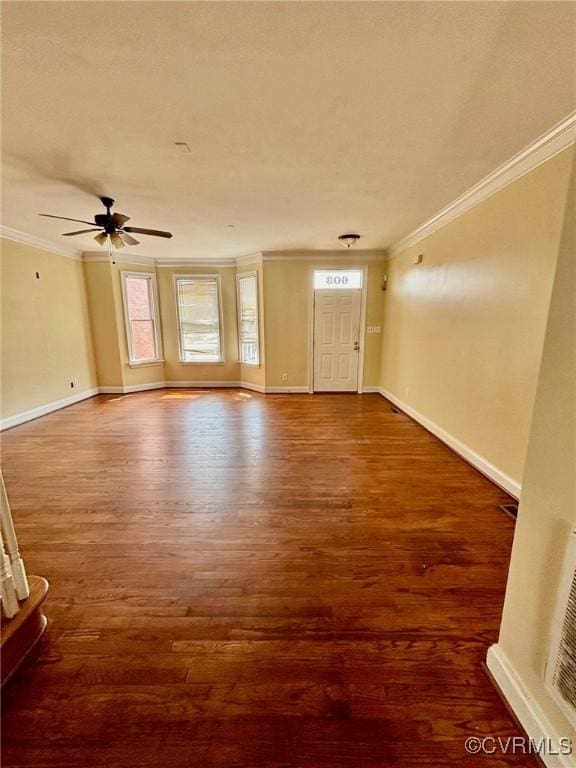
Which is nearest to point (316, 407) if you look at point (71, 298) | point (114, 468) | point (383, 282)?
point (383, 282)

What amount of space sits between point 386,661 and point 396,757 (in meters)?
0.29

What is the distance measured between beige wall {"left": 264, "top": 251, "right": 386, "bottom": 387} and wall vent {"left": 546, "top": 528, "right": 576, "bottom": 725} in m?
5.13

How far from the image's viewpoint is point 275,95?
1662mm

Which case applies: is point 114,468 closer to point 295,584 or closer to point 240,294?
point 295,584

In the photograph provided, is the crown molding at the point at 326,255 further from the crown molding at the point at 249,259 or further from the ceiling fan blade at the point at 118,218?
the ceiling fan blade at the point at 118,218

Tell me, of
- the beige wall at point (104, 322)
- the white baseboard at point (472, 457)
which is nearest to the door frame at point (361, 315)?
the white baseboard at point (472, 457)

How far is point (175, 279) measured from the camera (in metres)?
6.19

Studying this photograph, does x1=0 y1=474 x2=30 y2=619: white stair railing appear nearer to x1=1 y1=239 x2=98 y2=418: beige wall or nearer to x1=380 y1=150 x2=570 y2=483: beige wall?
x1=380 y1=150 x2=570 y2=483: beige wall

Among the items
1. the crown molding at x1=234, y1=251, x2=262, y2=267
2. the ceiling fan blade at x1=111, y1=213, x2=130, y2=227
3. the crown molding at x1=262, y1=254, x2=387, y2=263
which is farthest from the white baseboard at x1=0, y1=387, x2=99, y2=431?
the crown molding at x1=262, y1=254, x2=387, y2=263

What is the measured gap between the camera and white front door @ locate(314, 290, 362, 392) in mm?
5727

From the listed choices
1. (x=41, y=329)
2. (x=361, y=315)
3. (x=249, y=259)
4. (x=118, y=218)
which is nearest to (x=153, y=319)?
(x=41, y=329)

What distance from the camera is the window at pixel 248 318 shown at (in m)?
5.94

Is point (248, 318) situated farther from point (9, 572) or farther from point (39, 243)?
point (9, 572)

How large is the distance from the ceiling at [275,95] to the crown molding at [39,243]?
5.26 ft
